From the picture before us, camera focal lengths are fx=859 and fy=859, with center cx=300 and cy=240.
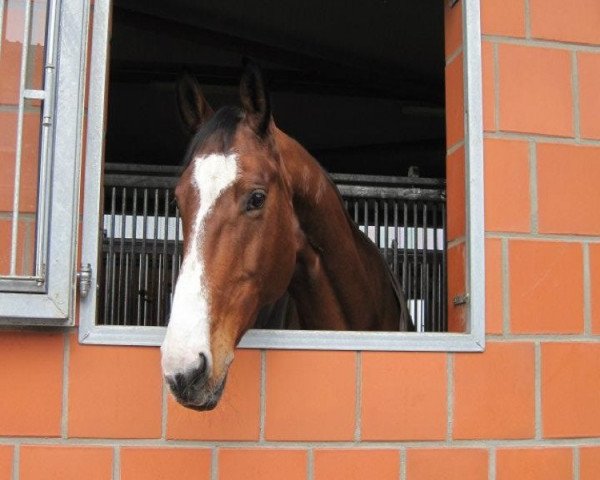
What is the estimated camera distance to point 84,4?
203 cm

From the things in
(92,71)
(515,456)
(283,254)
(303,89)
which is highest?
(303,89)

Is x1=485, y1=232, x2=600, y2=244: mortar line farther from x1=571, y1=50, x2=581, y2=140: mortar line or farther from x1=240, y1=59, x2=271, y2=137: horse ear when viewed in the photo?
x1=240, y1=59, x2=271, y2=137: horse ear

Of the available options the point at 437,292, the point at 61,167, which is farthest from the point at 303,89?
the point at 61,167

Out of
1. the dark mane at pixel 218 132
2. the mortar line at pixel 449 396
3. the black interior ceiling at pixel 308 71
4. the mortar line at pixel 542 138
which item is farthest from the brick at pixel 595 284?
the black interior ceiling at pixel 308 71

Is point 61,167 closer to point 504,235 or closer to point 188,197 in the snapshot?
point 188,197

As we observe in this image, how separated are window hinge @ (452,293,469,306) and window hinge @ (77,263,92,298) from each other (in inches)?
36.1

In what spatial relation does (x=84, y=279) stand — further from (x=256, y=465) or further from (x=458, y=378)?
(x=458, y=378)

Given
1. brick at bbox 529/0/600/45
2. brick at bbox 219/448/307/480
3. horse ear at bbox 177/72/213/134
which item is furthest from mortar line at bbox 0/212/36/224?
brick at bbox 529/0/600/45

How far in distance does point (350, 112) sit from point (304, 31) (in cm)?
137

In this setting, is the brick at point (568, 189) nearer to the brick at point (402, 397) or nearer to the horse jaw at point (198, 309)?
the brick at point (402, 397)

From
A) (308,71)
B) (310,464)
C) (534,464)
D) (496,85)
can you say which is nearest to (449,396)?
(534,464)

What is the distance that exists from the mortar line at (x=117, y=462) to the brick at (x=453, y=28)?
1346 millimetres

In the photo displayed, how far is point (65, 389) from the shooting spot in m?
1.97

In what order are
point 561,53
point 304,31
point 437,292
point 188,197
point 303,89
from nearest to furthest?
point 188,197, point 561,53, point 437,292, point 304,31, point 303,89
